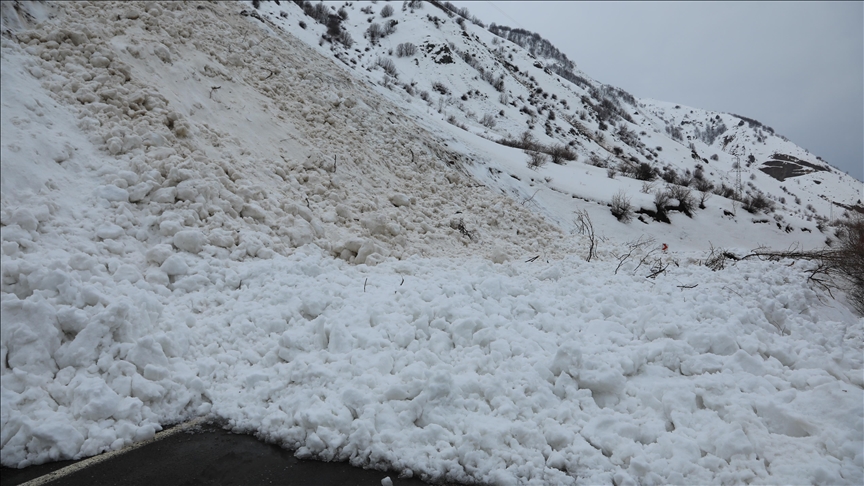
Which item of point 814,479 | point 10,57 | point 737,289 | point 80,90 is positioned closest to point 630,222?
point 737,289

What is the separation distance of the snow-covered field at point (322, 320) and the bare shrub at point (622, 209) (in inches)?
166

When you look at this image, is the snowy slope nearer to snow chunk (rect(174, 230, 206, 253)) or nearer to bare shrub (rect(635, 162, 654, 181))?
bare shrub (rect(635, 162, 654, 181))

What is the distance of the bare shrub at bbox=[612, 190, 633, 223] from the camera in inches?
482

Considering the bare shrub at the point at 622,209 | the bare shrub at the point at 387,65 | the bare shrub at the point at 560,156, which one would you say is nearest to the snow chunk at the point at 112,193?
the bare shrub at the point at 622,209

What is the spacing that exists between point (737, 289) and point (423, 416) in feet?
18.3

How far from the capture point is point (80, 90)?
579 centimetres

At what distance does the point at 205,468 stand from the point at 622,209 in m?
11.9

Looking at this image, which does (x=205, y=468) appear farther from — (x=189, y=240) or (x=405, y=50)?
(x=405, y=50)

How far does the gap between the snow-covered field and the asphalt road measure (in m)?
0.10

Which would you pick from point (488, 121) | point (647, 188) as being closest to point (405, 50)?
point (488, 121)

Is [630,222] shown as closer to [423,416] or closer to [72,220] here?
[423,416]

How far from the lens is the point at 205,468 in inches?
125

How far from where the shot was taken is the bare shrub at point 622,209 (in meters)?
12.2

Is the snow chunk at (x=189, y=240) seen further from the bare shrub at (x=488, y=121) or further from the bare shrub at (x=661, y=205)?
the bare shrub at (x=488, y=121)
